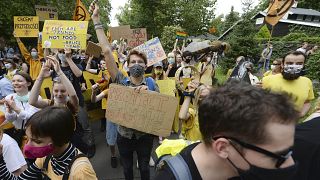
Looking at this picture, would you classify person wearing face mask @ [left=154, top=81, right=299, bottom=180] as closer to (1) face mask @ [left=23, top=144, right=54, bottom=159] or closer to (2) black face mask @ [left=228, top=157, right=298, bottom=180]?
(2) black face mask @ [left=228, top=157, right=298, bottom=180]

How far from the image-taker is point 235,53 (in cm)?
2062

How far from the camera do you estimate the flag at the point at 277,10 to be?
6.76 metres

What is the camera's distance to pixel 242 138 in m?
1.32

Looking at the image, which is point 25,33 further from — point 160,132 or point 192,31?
point 192,31

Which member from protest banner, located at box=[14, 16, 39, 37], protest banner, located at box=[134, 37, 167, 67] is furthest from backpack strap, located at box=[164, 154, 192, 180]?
protest banner, located at box=[14, 16, 39, 37]

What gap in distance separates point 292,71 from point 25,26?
7318 millimetres

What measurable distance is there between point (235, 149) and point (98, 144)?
5492 mm

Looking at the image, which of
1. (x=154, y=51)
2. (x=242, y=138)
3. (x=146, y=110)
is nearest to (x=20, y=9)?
(x=154, y=51)

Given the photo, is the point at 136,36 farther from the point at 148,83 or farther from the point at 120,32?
the point at 148,83

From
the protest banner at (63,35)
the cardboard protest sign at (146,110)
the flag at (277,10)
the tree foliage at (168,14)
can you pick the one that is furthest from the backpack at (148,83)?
the tree foliage at (168,14)

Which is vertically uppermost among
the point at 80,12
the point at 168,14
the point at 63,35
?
the point at 168,14

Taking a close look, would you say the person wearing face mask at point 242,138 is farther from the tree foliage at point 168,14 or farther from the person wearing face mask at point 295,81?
the tree foliage at point 168,14

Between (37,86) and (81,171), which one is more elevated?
(37,86)

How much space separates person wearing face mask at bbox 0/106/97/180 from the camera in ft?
6.73
